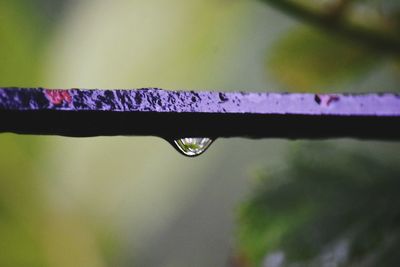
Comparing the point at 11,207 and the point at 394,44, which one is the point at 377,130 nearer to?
the point at 394,44

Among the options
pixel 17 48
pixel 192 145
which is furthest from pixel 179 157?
pixel 192 145

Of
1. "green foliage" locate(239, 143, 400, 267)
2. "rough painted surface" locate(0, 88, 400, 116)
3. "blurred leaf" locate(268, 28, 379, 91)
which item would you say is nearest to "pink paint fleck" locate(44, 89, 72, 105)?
"rough painted surface" locate(0, 88, 400, 116)

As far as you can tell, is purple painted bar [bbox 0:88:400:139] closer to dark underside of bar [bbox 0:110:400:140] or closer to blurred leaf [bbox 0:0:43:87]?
dark underside of bar [bbox 0:110:400:140]

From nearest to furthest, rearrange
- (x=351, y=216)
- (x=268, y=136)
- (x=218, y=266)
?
(x=268, y=136) → (x=351, y=216) → (x=218, y=266)

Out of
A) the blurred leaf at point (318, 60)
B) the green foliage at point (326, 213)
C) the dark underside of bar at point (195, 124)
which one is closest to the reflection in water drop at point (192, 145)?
the dark underside of bar at point (195, 124)

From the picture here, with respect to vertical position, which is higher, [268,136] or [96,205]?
[96,205]

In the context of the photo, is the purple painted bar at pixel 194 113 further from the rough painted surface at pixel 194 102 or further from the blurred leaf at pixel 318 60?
the blurred leaf at pixel 318 60

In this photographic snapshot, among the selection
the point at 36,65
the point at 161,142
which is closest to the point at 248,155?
the point at 161,142
